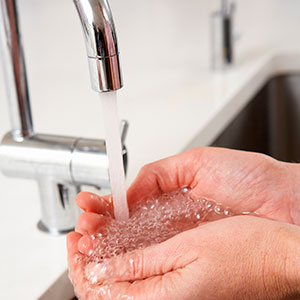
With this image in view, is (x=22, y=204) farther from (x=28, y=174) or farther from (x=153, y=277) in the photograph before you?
(x=153, y=277)

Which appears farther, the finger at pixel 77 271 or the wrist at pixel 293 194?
the wrist at pixel 293 194

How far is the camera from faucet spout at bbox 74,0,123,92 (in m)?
0.43

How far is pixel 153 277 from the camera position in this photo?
1.53 ft

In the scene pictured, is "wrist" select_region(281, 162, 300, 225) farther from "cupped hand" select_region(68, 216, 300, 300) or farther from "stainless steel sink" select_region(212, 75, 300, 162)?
"stainless steel sink" select_region(212, 75, 300, 162)

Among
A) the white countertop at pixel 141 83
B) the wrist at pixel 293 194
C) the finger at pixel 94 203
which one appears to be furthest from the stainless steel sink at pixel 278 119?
the finger at pixel 94 203

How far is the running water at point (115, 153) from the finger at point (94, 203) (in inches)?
0.6

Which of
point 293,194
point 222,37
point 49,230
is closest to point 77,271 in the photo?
point 49,230

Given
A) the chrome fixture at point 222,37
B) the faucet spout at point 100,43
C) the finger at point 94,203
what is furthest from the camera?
the chrome fixture at point 222,37

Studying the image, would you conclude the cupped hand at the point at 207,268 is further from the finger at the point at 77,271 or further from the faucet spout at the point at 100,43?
the faucet spout at the point at 100,43

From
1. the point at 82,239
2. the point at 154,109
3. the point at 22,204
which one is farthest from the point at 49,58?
the point at 82,239

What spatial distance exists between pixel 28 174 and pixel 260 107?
68cm

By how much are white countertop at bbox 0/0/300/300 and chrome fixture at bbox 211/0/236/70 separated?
26 mm

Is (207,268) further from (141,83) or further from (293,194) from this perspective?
(141,83)

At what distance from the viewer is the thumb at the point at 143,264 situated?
1.53 ft
